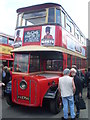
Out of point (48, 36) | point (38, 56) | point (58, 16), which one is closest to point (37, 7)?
point (58, 16)

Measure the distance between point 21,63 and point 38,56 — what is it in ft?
3.09

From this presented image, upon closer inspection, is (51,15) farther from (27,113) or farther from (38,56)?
(27,113)

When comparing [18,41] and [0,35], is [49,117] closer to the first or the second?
[18,41]

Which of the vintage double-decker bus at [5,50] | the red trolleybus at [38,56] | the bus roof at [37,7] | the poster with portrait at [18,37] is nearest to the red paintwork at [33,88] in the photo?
the red trolleybus at [38,56]

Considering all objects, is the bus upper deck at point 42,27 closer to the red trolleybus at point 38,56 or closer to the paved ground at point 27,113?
the red trolleybus at point 38,56

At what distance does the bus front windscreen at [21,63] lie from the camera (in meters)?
5.56

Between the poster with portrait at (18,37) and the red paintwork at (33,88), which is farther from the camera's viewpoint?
the poster with portrait at (18,37)

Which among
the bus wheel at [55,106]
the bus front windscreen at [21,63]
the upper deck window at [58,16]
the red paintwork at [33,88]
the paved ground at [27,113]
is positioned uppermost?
the upper deck window at [58,16]

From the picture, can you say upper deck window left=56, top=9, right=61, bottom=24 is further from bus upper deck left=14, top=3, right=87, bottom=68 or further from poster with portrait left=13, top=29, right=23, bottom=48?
poster with portrait left=13, top=29, right=23, bottom=48

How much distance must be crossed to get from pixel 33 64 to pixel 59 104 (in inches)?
70.4

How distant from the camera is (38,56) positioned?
6.31m

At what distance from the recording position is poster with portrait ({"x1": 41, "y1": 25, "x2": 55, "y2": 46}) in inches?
246

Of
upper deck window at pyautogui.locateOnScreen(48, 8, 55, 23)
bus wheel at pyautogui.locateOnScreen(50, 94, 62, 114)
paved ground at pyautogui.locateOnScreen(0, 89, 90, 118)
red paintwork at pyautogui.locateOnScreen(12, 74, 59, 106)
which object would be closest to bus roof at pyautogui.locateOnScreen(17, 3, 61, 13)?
upper deck window at pyautogui.locateOnScreen(48, 8, 55, 23)

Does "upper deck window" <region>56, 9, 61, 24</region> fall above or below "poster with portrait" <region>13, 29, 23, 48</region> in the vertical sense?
above
